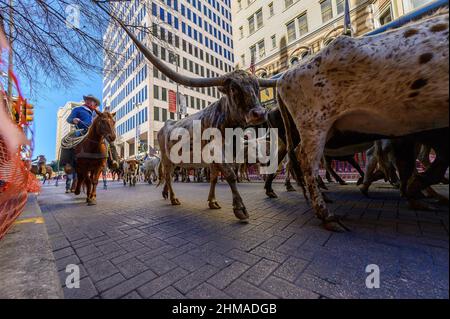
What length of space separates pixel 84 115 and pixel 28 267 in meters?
6.76

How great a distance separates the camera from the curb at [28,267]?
3.96 feet

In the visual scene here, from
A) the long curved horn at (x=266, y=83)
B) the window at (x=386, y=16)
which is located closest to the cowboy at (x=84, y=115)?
the long curved horn at (x=266, y=83)

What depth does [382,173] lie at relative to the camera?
4242 millimetres

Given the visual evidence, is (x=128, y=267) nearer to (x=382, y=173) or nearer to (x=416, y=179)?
(x=416, y=179)

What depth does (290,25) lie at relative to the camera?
17844 millimetres

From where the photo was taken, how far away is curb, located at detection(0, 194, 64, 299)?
3.96ft

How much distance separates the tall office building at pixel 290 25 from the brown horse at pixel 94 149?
933 centimetres

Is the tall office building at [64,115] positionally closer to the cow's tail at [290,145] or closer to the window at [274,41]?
the cow's tail at [290,145]

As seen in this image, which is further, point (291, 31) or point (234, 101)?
point (291, 31)

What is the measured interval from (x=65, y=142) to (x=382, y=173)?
9173 millimetres

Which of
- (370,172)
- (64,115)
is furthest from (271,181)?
(64,115)

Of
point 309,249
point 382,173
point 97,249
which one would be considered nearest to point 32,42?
point 97,249

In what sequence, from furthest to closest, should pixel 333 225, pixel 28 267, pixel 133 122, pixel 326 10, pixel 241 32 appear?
pixel 133 122, pixel 241 32, pixel 326 10, pixel 333 225, pixel 28 267

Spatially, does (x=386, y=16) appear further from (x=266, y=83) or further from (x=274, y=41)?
(x=266, y=83)
